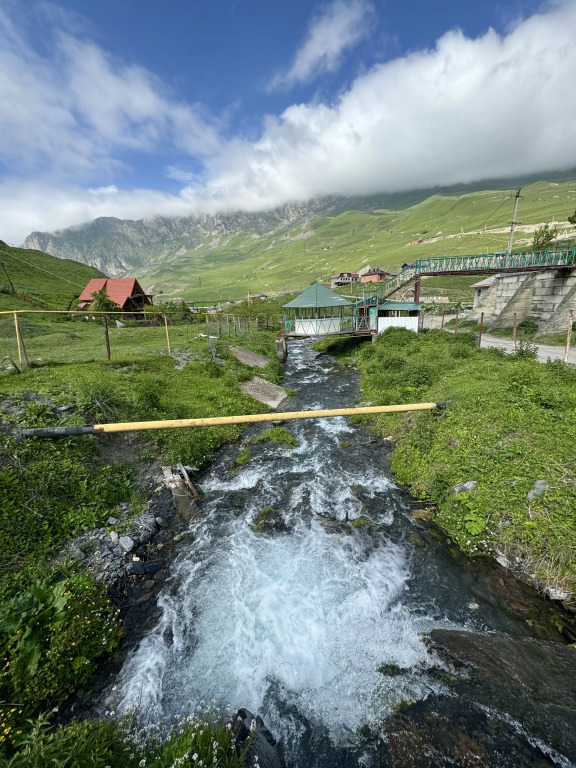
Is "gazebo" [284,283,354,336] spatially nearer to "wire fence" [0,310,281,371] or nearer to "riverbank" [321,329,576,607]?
"wire fence" [0,310,281,371]

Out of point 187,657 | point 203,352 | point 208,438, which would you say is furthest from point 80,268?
point 187,657

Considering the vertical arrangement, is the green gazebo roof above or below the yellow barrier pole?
above

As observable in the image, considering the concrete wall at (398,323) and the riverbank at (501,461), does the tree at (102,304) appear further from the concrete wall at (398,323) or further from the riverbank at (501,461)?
the riverbank at (501,461)

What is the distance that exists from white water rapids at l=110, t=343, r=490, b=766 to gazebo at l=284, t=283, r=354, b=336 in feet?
82.5

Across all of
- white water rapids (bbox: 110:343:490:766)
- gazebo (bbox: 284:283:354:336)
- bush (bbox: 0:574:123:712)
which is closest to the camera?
bush (bbox: 0:574:123:712)

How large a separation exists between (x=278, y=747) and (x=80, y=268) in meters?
131

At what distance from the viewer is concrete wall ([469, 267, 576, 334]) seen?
2934 cm

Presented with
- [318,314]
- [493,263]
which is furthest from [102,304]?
[493,263]

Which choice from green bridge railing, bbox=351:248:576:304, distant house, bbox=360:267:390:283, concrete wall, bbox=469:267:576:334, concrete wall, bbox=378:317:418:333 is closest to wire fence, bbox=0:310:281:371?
concrete wall, bbox=378:317:418:333

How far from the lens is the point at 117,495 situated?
1051cm

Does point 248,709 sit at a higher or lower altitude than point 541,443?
lower

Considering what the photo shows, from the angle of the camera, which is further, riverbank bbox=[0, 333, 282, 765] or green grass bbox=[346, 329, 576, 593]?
green grass bbox=[346, 329, 576, 593]

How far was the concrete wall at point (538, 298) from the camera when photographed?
29.3 m

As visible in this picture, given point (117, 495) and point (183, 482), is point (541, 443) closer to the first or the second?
point (183, 482)
